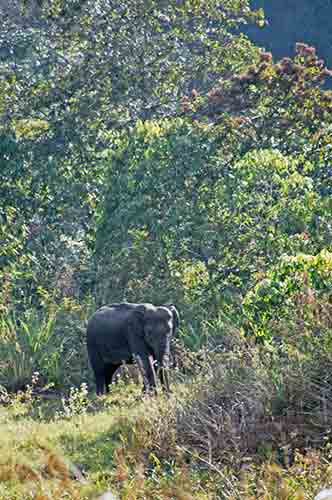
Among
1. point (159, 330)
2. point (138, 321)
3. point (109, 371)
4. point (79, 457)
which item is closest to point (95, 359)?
point (109, 371)

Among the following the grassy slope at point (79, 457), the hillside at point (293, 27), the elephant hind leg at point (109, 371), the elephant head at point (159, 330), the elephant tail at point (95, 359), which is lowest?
the grassy slope at point (79, 457)

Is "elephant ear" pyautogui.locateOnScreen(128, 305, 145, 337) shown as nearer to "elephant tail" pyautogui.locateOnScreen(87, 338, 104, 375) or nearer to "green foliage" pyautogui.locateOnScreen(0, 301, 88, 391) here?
"elephant tail" pyautogui.locateOnScreen(87, 338, 104, 375)

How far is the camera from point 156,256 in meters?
14.1

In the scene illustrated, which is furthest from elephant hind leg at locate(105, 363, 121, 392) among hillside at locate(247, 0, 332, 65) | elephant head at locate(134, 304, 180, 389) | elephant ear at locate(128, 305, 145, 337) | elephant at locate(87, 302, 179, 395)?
hillside at locate(247, 0, 332, 65)

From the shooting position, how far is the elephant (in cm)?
1182

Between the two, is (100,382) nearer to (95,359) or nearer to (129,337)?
(95,359)

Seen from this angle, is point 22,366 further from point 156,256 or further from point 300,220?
point 300,220

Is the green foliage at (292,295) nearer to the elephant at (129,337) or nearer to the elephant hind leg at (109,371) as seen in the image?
the elephant at (129,337)

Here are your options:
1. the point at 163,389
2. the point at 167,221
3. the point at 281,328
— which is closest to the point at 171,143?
the point at 167,221

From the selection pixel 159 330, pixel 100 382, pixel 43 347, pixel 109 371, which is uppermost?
pixel 159 330

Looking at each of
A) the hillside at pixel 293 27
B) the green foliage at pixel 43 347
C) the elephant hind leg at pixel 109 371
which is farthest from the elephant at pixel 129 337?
the hillside at pixel 293 27

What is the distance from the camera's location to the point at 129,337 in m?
12.3

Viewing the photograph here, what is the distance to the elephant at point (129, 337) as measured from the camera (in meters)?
11.8

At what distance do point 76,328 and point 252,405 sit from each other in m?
5.55
